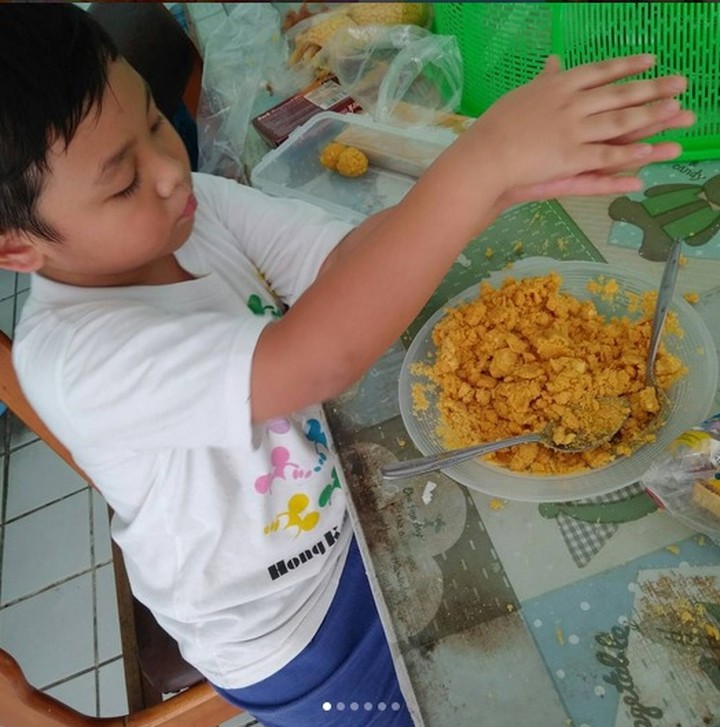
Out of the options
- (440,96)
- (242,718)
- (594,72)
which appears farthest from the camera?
(242,718)

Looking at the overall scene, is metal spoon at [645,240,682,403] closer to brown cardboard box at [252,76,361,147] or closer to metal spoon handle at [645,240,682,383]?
metal spoon handle at [645,240,682,383]

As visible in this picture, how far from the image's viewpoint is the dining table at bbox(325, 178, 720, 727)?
496 mm

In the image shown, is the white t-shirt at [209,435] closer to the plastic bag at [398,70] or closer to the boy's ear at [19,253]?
the boy's ear at [19,253]

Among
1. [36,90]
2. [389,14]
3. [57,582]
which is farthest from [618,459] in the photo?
[57,582]

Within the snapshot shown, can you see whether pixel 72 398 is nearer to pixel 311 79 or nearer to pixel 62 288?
pixel 62 288

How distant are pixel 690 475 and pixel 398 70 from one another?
791mm

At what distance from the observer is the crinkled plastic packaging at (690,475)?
54 cm

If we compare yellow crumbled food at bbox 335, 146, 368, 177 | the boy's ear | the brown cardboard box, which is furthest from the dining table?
the brown cardboard box

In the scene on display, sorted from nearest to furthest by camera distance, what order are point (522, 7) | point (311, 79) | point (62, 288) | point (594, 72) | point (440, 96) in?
1. point (594, 72)
2. point (62, 288)
3. point (522, 7)
4. point (440, 96)
5. point (311, 79)

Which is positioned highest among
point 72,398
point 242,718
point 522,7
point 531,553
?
point 522,7

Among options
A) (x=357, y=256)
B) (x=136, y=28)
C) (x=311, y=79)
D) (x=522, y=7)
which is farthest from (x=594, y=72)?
(x=136, y=28)

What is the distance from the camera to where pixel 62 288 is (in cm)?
68

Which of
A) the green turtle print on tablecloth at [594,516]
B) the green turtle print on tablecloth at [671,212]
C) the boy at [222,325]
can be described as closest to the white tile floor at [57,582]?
the boy at [222,325]

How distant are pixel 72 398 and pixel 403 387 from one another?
0.31 meters
